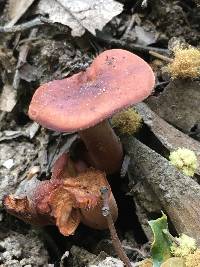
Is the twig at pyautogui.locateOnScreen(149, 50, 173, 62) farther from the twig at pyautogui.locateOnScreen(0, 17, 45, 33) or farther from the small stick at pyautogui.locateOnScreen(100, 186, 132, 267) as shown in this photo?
the small stick at pyautogui.locateOnScreen(100, 186, 132, 267)

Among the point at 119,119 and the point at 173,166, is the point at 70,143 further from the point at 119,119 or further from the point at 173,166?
the point at 173,166

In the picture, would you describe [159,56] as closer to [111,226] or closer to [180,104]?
[180,104]

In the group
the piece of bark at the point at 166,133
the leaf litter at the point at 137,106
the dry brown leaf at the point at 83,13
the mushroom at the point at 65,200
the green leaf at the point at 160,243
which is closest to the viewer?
the green leaf at the point at 160,243

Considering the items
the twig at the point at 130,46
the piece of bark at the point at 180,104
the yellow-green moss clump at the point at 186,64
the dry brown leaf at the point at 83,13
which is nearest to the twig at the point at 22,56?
the dry brown leaf at the point at 83,13

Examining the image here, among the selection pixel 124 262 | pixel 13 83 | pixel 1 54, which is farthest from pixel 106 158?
pixel 1 54

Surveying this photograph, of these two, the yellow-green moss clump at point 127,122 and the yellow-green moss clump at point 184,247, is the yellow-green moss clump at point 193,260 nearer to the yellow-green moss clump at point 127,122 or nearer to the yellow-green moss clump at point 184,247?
the yellow-green moss clump at point 184,247
